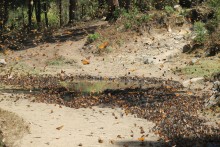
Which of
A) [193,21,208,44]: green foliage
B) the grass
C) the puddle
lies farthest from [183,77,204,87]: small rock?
[193,21,208,44]: green foliage

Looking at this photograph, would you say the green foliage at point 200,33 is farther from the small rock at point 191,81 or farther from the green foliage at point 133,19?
the small rock at point 191,81

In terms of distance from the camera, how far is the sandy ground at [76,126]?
9.40 metres

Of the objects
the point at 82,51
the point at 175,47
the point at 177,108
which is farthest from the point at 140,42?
the point at 177,108

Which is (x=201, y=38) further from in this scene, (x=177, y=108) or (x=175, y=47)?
(x=177, y=108)

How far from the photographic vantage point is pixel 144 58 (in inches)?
930

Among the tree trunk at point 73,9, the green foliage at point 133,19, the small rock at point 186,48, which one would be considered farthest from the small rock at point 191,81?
the tree trunk at point 73,9

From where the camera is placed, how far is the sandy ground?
9398mm

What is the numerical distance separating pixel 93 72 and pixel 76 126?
1112 cm

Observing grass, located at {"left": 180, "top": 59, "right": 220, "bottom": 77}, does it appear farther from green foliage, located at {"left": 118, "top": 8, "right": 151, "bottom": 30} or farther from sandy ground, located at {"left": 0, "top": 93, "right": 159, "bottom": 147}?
green foliage, located at {"left": 118, "top": 8, "right": 151, "bottom": 30}

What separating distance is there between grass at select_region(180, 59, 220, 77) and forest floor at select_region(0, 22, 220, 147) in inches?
2.2

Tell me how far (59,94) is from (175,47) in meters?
11.1

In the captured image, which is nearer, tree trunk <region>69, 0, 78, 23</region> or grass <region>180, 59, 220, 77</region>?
grass <region>180, 59, 220, 77</region>

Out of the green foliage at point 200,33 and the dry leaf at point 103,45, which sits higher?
the green foliage at point 200,33

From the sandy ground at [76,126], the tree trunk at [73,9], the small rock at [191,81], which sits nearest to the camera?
the sandy ground at [76,126]
